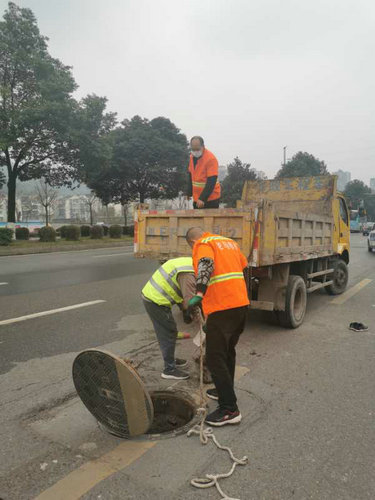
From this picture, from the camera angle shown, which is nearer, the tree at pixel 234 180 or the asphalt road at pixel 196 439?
the asphalt road at pixel 196 439

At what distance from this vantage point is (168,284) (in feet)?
11.5

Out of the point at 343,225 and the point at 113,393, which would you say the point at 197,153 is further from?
the point at 343,225

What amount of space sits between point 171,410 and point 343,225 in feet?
20.1

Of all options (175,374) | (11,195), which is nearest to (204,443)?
(175,374)

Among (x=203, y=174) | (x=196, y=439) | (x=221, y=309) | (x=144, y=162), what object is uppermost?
(x=144, y=162)

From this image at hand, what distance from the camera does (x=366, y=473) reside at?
233 cm

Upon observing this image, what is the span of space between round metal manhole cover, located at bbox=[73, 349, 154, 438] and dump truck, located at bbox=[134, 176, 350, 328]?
2.43 metres

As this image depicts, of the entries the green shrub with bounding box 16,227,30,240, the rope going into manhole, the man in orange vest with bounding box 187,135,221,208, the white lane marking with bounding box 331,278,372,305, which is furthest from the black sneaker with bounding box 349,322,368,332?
the green shrub with bounding box 16,227,30,240

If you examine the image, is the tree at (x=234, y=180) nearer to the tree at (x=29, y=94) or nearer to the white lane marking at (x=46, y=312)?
the tree at (x=29, y=94)

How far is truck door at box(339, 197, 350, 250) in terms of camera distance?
7852 mm

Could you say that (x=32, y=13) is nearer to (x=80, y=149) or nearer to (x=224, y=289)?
(x=80, y=149)

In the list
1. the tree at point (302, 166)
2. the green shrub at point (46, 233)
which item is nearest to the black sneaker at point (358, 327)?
the green shrub at point (46, 233)

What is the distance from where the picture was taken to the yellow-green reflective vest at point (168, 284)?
11.3 ft

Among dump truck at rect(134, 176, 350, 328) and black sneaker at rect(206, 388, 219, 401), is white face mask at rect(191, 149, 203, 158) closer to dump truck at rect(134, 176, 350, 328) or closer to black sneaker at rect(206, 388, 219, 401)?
dump truck at rect(134, 176, 350, 328)
